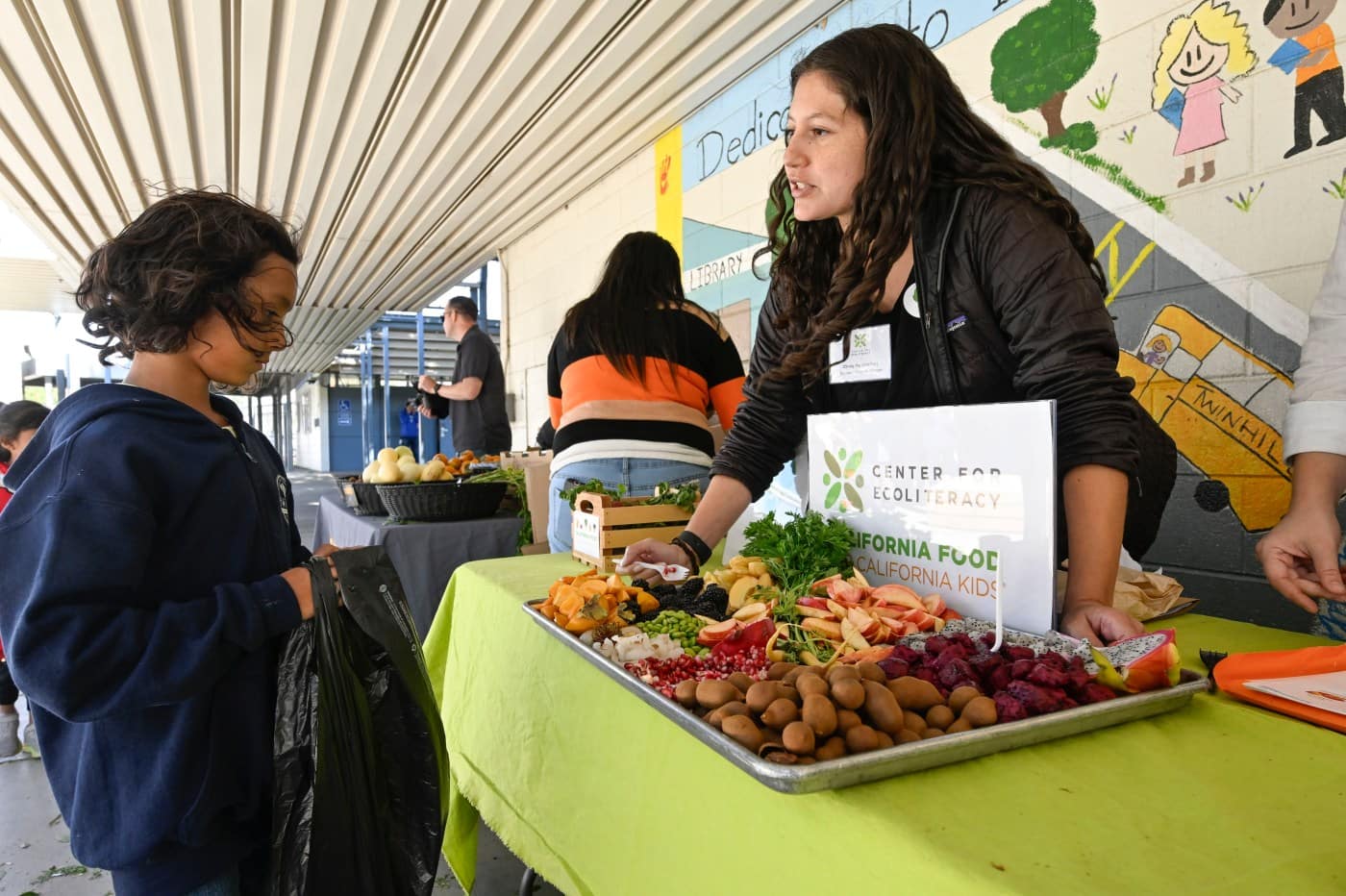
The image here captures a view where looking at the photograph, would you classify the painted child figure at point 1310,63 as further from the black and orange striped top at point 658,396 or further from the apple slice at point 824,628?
the apple slice at point 824,628

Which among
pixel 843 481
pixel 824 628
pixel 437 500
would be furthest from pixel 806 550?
pixel 437 500

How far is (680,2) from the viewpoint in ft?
12.0

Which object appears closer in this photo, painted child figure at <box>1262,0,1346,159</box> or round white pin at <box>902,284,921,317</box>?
round white pin at <box>902,284,921,317</box>

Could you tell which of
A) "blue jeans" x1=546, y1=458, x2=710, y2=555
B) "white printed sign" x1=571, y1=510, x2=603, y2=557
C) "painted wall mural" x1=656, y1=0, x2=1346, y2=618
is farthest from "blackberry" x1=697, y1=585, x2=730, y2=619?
"painted wall mural" x1=656, y1=0, x2=1346, y2=618

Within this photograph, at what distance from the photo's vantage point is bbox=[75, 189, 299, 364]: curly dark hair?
107 cm

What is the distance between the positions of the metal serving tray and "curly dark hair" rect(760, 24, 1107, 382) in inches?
26.9

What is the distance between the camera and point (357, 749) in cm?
107

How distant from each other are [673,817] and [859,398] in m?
0.86

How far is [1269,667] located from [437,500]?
259cm

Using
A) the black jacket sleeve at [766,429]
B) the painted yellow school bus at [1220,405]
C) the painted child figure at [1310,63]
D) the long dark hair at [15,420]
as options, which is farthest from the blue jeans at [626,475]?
the long dark hair at [15,420]

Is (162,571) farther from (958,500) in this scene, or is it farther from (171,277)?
(958,500)

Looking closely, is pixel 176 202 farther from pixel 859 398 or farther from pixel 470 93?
pixel 470 93

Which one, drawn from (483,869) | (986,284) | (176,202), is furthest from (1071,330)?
(483,869)

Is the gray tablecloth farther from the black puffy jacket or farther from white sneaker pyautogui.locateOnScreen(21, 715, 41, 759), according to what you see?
the black puffy jacket
